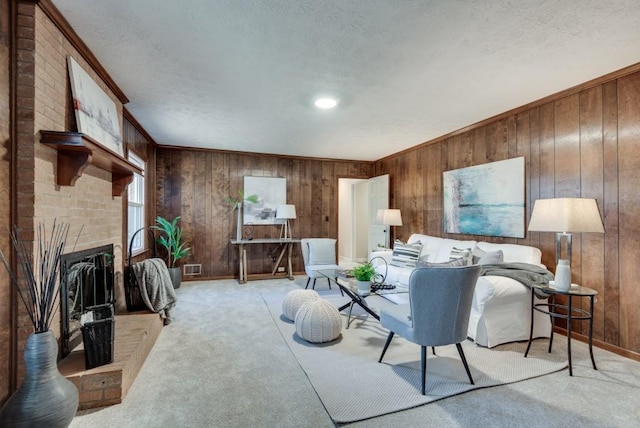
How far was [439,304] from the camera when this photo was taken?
6.72ft

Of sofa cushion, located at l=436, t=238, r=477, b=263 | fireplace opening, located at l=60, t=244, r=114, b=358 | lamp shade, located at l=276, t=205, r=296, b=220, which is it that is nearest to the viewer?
fireplace opening, located at l=60, t=244, r=114, b=358

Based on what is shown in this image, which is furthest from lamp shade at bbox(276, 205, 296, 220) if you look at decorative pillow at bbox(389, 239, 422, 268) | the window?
the window

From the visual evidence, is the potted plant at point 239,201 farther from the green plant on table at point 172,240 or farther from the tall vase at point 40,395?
the tall vase at point 40,395

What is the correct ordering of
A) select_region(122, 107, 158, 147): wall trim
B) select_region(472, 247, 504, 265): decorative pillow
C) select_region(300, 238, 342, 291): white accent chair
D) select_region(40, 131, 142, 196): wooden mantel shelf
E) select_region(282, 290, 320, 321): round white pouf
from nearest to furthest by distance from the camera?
1. select_region(40, 131, 142, 196): wooden mantel shelf
2. select_region(472, 247, 504, 265): decorative pillow
3. select_region(282, 290, 320, 321): round white pouf
4. select_region(122, 107, 158, 147): wall trim
5. select_region(300, 238, 342, 291): white accent chair

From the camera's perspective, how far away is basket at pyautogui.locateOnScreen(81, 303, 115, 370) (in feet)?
6.31

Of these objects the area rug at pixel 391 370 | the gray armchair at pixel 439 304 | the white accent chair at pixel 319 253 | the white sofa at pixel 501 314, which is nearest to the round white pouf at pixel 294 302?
the area rug at pixel 391 370

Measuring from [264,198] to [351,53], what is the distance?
392cm

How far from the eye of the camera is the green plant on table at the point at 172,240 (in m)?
4.90

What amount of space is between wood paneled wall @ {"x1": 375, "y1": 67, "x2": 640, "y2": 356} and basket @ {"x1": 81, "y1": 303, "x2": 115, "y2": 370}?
12.7 feet

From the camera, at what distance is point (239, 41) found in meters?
2.20

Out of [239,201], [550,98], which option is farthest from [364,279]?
[239,201]

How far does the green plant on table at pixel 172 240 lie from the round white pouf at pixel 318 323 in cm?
296

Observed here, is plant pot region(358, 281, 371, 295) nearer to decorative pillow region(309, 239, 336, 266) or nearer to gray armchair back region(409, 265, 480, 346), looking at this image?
gray armchair back region(409, 265, 480, 346)

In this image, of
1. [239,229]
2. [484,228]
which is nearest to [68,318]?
[239,229]
